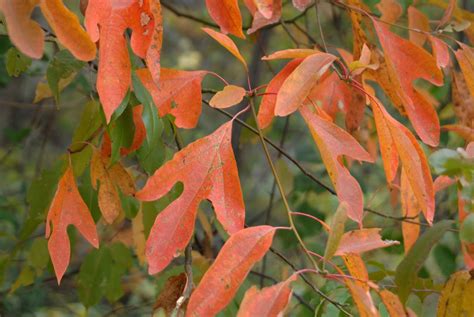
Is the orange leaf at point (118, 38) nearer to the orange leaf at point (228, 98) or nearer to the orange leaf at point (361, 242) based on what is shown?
the orange leaf at point (228, 98)

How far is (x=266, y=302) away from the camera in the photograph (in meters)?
0.77

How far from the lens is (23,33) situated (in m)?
0.71

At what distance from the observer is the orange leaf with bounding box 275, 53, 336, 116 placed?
85 centimetres

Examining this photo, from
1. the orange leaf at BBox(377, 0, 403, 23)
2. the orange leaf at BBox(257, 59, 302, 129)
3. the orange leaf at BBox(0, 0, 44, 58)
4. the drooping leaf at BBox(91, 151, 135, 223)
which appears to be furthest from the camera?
the orange leaf at BBox(377, 0, 403, 23)

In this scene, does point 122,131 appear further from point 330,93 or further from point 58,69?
point 330,93

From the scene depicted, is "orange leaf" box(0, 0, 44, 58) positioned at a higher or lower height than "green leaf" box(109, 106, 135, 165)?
higher

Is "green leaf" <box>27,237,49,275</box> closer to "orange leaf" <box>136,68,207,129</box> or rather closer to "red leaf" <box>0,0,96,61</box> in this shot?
"orange leaf" <box>136,68,207,129</box>

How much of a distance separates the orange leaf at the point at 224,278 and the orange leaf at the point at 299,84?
0.15m

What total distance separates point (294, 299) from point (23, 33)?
1324mm

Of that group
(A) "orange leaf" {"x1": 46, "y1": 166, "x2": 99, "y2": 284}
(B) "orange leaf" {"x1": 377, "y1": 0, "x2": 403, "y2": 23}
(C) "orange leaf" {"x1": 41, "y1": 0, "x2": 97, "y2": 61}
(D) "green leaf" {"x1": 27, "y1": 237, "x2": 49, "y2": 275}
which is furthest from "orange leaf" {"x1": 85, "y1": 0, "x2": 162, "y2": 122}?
(D) "green leaf" {"x1": 27, "y1": 237, "x2": 49, "y2": 275}

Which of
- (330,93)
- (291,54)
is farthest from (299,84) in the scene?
(330,93)

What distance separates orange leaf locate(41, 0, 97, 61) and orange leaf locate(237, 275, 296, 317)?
27 centimetres

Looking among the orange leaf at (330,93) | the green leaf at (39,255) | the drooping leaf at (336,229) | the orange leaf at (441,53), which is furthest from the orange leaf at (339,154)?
the green leaf at (39,255)

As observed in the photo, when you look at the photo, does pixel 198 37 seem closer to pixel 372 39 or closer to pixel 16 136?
pixel 16 136
